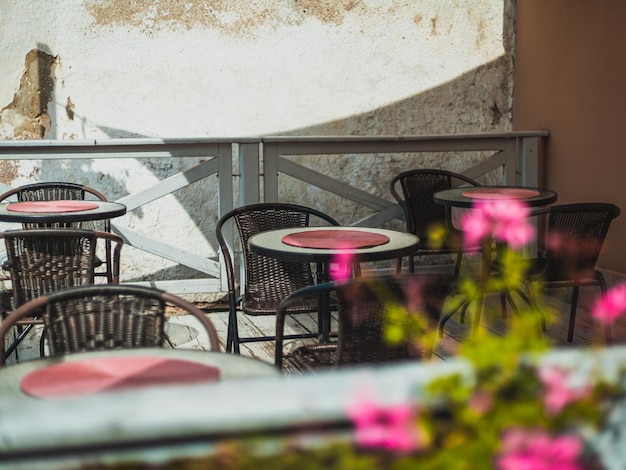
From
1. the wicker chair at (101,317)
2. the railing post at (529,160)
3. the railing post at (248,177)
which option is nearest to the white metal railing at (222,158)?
the railing post at (248,177)

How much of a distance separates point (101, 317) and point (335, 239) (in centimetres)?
147

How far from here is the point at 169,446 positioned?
3.50 ft

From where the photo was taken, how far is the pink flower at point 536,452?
104 centimetres

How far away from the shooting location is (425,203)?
5.77m

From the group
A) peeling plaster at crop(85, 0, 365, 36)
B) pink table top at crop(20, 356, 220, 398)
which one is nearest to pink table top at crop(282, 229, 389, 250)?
pink table top at crop(20, 356, 220, 398)

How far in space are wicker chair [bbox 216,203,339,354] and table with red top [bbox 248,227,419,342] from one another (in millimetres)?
152

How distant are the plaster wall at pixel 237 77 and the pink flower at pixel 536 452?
5.33 metres

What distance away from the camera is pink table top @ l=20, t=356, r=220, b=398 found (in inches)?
71.6

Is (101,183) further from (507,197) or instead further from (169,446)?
(169,446)

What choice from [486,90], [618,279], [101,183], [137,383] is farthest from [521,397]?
[486,90]

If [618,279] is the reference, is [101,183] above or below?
above

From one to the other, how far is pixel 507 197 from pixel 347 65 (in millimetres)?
2022

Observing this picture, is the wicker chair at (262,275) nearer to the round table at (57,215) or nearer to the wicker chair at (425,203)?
the round table at (57,215)

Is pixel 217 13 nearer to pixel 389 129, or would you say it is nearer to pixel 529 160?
pixel 389 129
